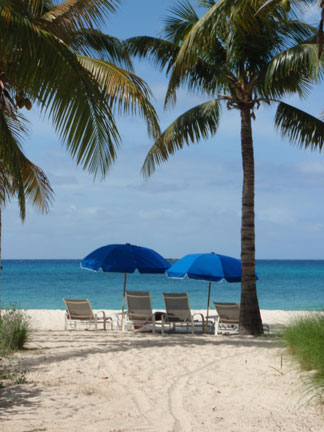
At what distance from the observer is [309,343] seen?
22.3 ft

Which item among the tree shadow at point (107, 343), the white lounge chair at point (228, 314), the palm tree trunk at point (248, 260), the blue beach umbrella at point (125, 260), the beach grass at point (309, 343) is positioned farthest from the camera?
the white lounge chair at point (228, 314)

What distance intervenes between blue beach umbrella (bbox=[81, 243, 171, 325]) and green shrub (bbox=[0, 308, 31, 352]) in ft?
9.95

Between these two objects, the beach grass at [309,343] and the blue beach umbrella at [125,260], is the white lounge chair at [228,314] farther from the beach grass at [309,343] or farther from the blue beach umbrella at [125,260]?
the beach grass at [309,343]

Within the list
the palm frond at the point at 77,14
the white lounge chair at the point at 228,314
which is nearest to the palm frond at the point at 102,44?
the palm frond at the point at 77,14

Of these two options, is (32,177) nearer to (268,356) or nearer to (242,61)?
(242,61)

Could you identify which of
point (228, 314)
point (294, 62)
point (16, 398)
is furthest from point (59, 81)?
point (228, 314)

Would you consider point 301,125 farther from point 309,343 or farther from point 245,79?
point 309,343

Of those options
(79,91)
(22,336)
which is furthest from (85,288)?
(79,91)

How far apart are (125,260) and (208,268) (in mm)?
1788

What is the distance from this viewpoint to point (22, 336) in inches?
333

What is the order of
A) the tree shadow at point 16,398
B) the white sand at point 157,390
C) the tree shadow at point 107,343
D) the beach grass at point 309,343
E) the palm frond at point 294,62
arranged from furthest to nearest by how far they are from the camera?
the palm frond at point 294,62, the tree shadow at point 107,343, the beach grass at point 309,343, the tree shadow at point 16,398, the white sand at point 157,390

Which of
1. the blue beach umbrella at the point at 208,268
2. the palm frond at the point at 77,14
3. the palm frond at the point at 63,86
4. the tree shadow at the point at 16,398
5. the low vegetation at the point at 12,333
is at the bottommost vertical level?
the tree shadow at the point at 16,398

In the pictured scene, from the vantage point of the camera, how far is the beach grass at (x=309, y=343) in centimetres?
548

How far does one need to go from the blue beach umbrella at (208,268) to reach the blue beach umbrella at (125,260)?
0.31 meters
